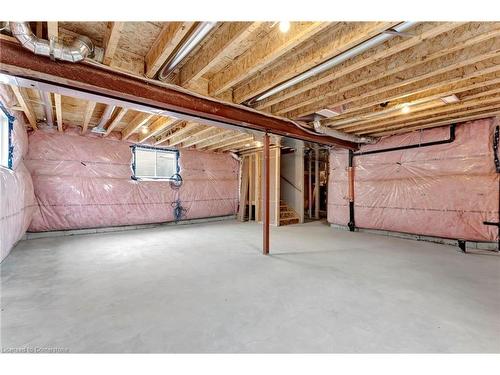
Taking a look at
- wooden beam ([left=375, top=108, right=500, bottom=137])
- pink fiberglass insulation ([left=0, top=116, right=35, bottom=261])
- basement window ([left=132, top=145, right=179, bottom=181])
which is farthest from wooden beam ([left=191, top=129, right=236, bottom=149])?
wooden beam ([left=375, top=108, right=500, bottom=137])

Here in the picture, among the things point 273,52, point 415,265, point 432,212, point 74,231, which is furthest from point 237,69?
point 74,231

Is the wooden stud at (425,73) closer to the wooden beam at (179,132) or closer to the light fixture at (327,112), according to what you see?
the light fixture at (327,112)

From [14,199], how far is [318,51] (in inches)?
167

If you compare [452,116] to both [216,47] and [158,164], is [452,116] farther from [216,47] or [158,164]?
[158,164]

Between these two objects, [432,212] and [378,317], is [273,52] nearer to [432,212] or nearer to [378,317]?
[378,317]

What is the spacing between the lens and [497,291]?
224 centimetres

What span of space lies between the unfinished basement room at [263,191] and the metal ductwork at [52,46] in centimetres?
1

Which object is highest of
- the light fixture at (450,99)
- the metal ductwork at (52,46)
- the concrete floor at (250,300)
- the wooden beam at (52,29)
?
the light fixture at (450,99)

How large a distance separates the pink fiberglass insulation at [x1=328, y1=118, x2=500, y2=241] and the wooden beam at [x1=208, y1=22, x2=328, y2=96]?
406cm

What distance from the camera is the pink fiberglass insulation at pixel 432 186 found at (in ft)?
12.6

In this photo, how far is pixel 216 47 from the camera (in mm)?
2074

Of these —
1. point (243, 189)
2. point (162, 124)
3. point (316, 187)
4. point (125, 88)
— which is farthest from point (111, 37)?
point (316, 187)

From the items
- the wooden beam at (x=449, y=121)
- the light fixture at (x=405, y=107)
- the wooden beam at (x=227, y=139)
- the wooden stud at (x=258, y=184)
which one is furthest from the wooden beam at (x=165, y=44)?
the wooden stud at (x=258, y=184)

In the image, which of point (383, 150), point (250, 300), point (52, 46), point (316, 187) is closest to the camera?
point (52, 46)
